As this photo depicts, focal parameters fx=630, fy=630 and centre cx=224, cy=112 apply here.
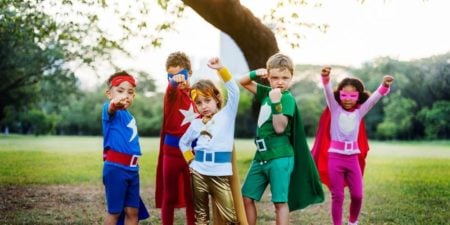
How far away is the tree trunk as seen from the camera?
297 inches

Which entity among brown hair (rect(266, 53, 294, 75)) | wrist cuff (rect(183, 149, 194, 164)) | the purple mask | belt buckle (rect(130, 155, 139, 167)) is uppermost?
brown hair (rect(266, 53, 294, 75))

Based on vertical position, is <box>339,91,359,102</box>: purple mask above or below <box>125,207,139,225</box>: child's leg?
above

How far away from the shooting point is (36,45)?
30.4 ft

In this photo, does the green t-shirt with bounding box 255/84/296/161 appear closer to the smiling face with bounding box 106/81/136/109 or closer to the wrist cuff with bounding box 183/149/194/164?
the wrist cuff with bounding box 183/149/194/164

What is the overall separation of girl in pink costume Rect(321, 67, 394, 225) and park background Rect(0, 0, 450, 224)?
106cm

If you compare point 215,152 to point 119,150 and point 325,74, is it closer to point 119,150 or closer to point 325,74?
point 119,150

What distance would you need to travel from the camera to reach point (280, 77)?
437 centimetres

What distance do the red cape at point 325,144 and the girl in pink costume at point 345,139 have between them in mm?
205

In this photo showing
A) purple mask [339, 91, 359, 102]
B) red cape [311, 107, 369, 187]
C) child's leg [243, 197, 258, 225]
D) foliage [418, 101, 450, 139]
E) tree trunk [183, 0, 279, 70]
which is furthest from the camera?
foliage [418, 101, 450, 139]

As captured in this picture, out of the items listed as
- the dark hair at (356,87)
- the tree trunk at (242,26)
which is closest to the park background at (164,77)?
the tree trunk at (242,26)

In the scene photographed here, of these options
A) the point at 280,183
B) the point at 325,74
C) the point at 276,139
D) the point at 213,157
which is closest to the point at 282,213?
the point at 280,183

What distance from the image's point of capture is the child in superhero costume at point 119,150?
430 cm

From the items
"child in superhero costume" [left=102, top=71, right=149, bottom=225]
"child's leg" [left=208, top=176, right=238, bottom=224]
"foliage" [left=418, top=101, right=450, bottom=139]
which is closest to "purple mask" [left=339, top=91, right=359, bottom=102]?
"child's leg" [left=208, top=176, right=238, bottom=224]

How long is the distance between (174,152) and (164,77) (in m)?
3.83
